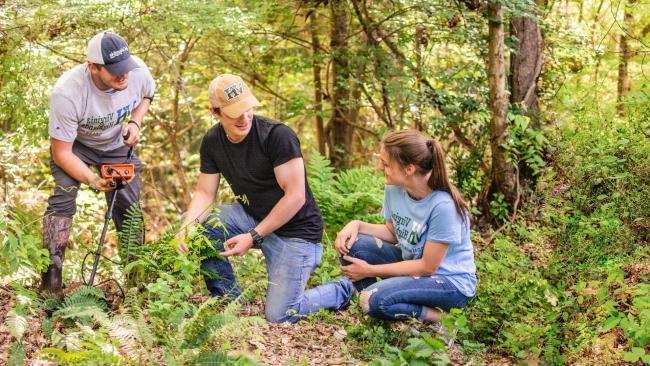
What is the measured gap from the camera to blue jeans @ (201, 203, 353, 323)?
183 inches

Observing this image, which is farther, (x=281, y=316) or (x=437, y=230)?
(x=281, y=316)

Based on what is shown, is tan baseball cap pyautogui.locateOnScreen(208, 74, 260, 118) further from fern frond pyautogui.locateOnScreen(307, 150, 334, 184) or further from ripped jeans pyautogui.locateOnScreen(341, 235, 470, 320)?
fern frond pyautogui.locateOnScreen(307, 150, 334, 184)

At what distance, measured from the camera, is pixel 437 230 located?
4.10 m

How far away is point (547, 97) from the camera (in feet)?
24.4

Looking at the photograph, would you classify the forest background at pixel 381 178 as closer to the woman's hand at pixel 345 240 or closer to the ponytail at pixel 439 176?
the woman's hand at pixel 345 240

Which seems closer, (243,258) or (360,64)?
(243,258)

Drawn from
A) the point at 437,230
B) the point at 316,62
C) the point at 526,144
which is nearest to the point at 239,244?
the point at 437,230

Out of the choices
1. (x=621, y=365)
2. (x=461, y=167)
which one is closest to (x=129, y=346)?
(x=621, y=365)

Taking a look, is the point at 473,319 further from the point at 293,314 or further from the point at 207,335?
the point at 207,335

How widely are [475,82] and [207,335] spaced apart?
4.98 m

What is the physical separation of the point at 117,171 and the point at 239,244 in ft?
3.34

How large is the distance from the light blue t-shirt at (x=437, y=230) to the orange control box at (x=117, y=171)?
1828mm

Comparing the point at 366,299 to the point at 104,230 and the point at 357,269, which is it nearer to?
the point at 357,269

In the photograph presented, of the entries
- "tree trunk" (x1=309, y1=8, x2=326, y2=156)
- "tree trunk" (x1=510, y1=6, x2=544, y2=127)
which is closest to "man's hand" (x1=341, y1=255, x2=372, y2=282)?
"tree trunk" (x1=510, y1=6, x2=544, y2=127)
